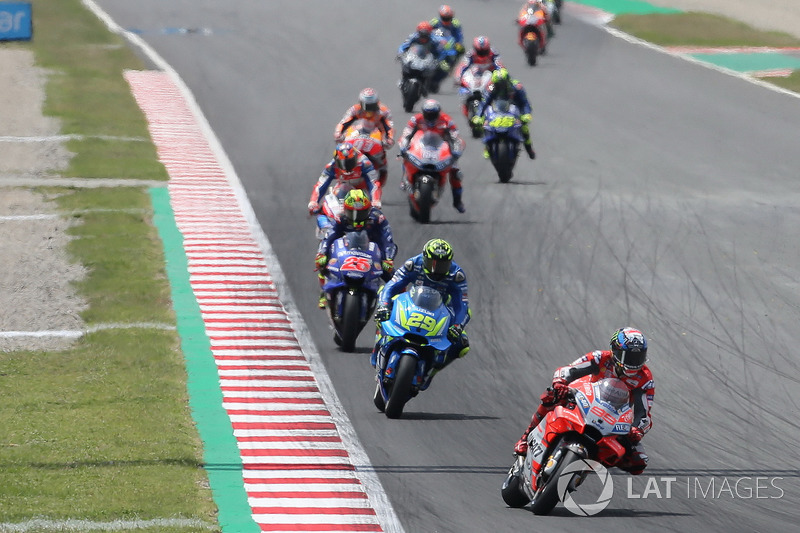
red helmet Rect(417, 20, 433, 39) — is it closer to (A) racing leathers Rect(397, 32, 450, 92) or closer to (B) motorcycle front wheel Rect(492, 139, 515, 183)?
(A) racing leathers Rect(397, 32, 450, 92)

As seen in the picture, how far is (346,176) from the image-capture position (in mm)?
17578

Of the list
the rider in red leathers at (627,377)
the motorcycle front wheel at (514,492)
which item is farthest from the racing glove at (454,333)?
the rider in red leathers at (627,377)

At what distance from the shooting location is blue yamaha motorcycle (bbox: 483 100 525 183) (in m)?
22.7

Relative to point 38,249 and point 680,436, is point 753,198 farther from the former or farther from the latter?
point 38,249

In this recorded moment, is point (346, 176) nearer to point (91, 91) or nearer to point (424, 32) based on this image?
point (424, 32)

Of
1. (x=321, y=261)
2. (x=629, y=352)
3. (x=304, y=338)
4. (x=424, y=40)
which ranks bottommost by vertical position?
(x=304, y=338)

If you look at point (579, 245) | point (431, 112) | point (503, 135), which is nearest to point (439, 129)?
point (431, 112)

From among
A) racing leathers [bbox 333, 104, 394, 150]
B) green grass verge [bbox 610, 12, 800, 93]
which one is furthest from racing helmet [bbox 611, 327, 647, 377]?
green grass verge [bbox 610, 12, 800, 93]

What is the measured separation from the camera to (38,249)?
715 inches

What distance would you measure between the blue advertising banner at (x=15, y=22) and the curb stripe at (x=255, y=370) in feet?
12.4

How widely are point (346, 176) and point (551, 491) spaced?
8.13m

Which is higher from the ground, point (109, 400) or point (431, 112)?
point (431, 112)

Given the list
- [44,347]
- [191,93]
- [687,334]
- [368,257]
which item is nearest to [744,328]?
[687,334]

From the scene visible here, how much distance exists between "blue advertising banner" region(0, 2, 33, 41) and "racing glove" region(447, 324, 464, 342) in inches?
353
